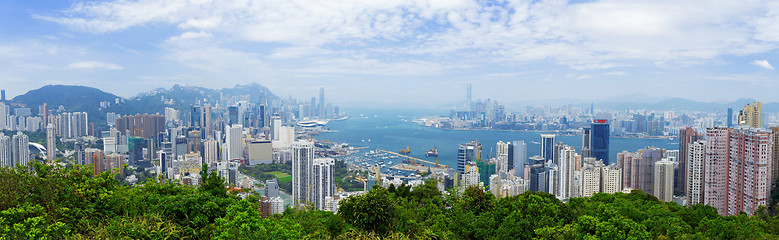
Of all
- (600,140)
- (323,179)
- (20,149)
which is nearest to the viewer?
(323,179)

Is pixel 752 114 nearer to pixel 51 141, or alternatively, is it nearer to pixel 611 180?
pixel 611 180

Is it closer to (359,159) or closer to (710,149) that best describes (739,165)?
(710,149)

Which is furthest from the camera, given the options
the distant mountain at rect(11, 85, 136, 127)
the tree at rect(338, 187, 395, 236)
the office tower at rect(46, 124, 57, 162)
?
the distant mountain at rect(11, 85, 136, 127)

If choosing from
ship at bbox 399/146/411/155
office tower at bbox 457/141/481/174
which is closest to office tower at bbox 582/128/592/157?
office tower at bbox 457/141/481/174

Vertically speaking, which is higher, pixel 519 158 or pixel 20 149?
pixel 20 149

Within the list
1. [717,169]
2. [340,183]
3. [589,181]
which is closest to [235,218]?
[717,169]

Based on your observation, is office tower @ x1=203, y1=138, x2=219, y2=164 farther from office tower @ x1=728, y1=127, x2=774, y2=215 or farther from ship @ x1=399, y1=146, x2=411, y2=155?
office tower @ x1=728, y1=127, x2=774, y2=215

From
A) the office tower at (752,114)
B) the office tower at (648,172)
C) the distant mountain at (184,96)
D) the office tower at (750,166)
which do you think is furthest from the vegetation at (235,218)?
the distant mountain at (184,96)
